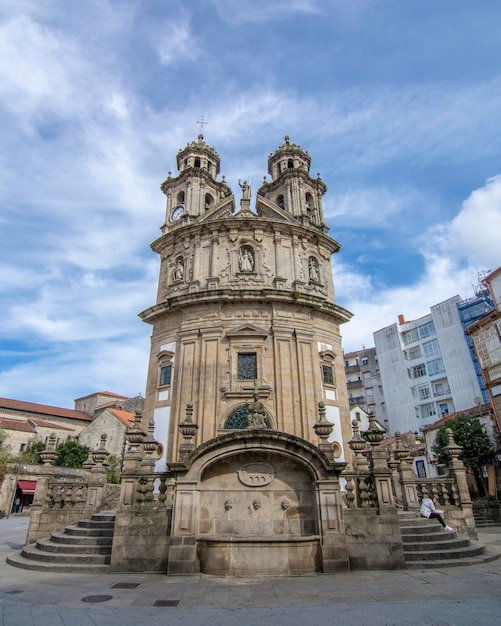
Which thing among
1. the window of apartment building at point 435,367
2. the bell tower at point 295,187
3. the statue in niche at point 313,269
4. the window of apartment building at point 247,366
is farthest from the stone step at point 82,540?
the window of apartment building at point 435,367

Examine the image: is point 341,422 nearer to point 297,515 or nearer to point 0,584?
point 297,515

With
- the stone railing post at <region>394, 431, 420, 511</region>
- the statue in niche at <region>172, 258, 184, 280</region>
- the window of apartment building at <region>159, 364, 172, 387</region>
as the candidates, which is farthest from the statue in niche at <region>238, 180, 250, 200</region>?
the stone railing post at <region>394, 431, 420, 511</region>

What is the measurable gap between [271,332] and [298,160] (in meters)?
15.3

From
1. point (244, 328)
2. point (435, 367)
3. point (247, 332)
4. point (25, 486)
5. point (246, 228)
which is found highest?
point (435, 367)

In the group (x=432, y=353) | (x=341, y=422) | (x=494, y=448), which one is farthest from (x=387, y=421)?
(x=341, y=422)

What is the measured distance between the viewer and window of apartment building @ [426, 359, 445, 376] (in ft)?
156

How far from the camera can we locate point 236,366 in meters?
19.2

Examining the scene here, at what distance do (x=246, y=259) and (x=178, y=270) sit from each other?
4082 millimetres

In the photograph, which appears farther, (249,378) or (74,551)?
(249,378)

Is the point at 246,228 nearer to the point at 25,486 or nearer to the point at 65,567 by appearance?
Answer: the point at 65,567

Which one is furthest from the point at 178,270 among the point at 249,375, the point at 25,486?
the point at 25,486

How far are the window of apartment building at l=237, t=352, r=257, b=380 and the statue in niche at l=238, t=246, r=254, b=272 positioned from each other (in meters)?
4.89

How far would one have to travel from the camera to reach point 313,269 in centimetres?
2342

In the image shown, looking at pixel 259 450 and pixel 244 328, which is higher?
pixel 244 328
